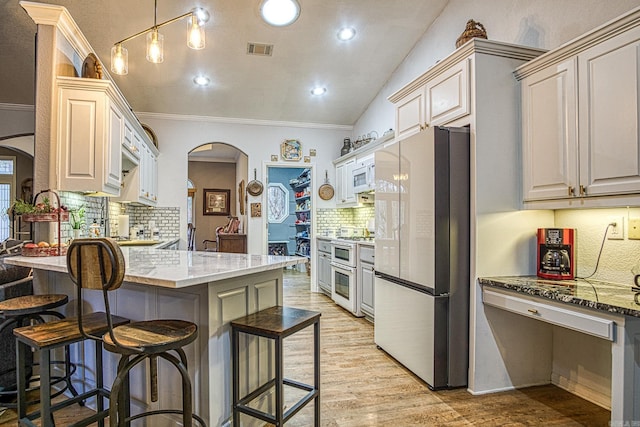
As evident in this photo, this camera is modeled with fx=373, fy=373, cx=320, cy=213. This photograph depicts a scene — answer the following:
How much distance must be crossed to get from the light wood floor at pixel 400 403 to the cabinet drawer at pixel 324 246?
2338 millimetres

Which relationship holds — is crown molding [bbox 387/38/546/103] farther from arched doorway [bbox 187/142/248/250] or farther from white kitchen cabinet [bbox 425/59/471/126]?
arched doorway [bbox 187/142/248/250]

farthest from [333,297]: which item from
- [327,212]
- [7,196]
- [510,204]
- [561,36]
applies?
[7,196]

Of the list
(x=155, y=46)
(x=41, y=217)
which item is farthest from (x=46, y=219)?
(x=155, y=46)

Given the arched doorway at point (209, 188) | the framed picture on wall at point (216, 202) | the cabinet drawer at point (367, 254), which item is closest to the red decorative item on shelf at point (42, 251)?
the cabinet drawer at point (367, 254)

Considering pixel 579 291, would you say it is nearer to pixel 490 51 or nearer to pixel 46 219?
pixel 490 51

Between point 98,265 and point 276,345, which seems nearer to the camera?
point 98,265

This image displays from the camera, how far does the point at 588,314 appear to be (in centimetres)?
185

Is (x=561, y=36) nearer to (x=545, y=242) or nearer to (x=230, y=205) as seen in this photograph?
(x=545, y=242)

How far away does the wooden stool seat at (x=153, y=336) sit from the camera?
4.83ft

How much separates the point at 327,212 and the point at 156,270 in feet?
14.6

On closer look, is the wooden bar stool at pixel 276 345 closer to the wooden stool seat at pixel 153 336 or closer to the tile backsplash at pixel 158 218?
the wooden stool seat at pixel 153 336

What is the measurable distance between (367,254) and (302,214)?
15.1ft

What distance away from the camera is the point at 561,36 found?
259 centimetres

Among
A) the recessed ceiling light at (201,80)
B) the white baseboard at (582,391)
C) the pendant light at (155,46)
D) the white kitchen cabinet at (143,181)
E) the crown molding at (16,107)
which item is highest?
the recessed ceiling light at (201,80)
